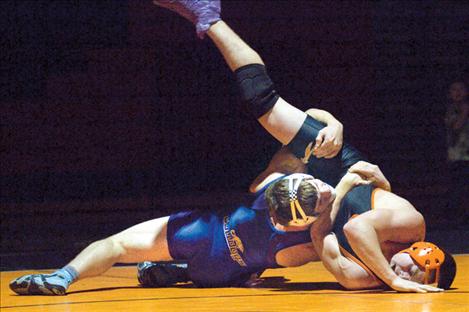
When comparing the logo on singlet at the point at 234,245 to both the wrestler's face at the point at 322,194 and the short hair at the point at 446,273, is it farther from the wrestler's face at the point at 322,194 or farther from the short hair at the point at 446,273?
the short hair at the point at 446,273

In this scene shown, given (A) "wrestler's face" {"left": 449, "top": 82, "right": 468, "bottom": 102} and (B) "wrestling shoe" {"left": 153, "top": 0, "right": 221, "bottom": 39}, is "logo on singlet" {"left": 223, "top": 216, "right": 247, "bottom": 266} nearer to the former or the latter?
(B) "wrestling shoe" {"left": 153, "top": 0, "right": 221, "bottom": 39}

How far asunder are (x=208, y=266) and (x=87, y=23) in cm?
546

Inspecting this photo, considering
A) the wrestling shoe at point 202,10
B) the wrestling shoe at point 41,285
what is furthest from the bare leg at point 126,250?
the wrestling shoe at point 202,10

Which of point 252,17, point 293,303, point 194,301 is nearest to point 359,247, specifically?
point 293,303

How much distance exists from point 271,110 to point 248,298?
3.32 feet

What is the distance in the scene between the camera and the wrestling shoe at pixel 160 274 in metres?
5.75

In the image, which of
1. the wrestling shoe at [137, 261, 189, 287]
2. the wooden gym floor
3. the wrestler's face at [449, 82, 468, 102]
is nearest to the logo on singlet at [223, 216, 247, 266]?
the wooden gym floor

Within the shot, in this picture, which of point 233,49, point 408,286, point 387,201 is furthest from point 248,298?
point 233,49

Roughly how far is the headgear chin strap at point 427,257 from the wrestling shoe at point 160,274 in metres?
1.32

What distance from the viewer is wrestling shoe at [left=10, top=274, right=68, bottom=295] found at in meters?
5.32

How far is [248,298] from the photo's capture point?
5.03 metres

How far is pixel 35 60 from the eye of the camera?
414 inches

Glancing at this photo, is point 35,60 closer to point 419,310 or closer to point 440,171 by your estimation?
point 440,171

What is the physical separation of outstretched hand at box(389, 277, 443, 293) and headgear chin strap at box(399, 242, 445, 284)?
9 cm
